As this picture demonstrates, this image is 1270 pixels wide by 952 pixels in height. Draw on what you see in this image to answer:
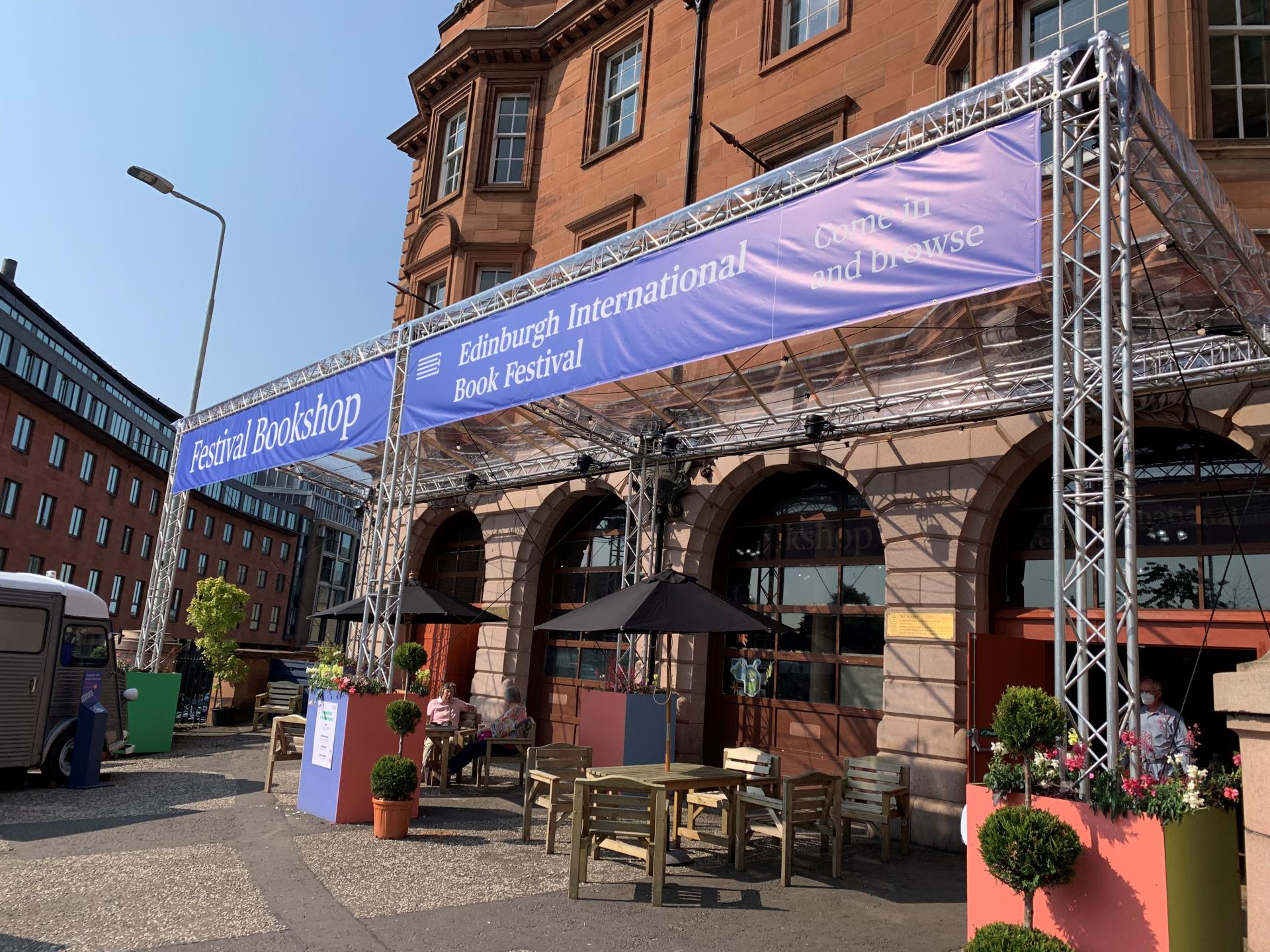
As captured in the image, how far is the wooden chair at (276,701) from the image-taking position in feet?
64.6

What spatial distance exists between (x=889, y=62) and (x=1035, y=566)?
24.6ft

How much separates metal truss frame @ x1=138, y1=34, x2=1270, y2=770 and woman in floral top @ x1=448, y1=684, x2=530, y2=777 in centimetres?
179

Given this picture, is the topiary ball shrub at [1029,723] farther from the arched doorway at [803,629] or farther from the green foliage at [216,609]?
the green foliage at [216,609]

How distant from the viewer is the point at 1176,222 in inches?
290

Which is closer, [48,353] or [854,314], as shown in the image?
[854,314]

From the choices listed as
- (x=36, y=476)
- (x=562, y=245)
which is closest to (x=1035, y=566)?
(x=562, y=245)

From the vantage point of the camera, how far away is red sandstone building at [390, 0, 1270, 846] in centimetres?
1022

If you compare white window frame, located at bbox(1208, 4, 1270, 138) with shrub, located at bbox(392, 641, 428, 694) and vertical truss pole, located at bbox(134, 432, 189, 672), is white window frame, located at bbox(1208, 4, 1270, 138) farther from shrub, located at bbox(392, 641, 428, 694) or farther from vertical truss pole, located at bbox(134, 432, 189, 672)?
vertical truss pole, located at bbox(134, 432, 189, 672)

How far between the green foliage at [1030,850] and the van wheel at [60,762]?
1176 centimetres

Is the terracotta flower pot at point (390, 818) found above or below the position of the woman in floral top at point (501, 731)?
below

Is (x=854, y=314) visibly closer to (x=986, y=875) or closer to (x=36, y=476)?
(x=986, y=875)

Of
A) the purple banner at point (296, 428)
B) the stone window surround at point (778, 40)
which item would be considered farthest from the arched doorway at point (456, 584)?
the stone window surround at point (778, 40)

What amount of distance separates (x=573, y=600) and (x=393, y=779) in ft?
26.8

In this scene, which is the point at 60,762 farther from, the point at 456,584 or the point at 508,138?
the point at 508,138
